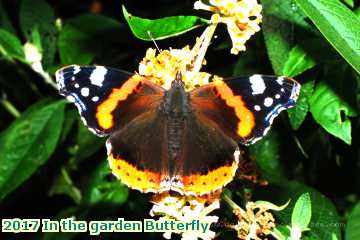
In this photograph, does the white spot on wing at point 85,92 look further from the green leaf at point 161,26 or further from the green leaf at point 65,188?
the green leaf at point 65,188

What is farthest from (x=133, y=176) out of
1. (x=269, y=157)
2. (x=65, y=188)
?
(x=65, y=188)

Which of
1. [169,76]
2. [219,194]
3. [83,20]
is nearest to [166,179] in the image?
[219,194]

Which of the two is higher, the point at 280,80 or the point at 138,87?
the point at 280,80

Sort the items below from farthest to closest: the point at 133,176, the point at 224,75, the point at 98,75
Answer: the point at 224,75 → the point at 98,75 → the point at 133,176

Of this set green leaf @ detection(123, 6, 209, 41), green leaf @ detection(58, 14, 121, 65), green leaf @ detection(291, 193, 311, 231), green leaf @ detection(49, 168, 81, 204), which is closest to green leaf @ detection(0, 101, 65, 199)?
green leaf @ detection(58, 14, 121, 65)

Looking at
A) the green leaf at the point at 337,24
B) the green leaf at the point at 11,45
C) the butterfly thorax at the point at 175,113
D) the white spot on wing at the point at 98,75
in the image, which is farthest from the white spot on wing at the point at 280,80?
the green leaf at the point at 11,45

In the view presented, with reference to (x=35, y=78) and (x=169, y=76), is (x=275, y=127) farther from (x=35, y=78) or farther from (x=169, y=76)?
(x=35, y=78)

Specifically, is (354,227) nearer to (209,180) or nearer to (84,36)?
(209,180)
